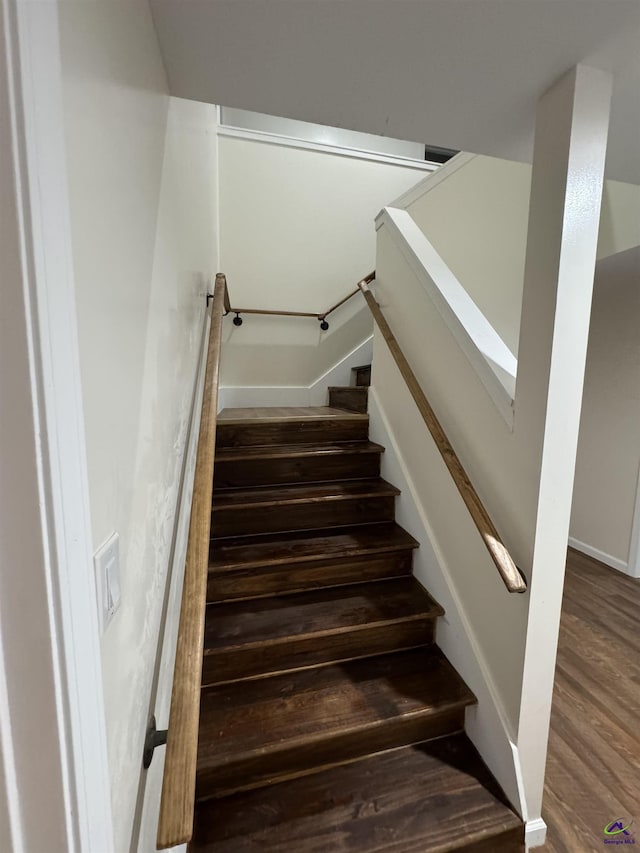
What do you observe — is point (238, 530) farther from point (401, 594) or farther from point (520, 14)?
point (520, 14)

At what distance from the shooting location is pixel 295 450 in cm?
210

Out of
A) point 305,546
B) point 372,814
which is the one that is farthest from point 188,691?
point 305,546

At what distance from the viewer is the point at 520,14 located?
89 cm

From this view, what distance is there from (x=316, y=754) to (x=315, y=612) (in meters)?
0.45

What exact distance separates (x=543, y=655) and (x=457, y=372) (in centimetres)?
104

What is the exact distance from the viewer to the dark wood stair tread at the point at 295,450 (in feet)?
6.55

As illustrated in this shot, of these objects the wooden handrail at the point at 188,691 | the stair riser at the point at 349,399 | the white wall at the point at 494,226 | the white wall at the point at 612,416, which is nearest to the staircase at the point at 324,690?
the wooden handrail at the point at 188,691

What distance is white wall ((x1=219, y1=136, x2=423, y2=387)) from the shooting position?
3.08 meters

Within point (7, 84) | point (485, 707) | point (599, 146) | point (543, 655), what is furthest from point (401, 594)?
point (7, 84)

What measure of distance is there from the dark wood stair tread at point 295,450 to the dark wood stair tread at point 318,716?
987 mm

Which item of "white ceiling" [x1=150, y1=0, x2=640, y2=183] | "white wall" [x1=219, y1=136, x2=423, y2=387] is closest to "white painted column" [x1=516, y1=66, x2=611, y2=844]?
"white ceiling" [x1=150, y1=0, x2=640, y2=183]

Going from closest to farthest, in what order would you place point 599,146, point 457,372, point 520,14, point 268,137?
1. point 520,14
2. point 599,146
3. point 457,372
4. point 268,137

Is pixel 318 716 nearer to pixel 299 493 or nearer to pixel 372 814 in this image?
pixel 372 814

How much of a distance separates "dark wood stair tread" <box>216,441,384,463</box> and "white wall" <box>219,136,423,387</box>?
4.18 feet
